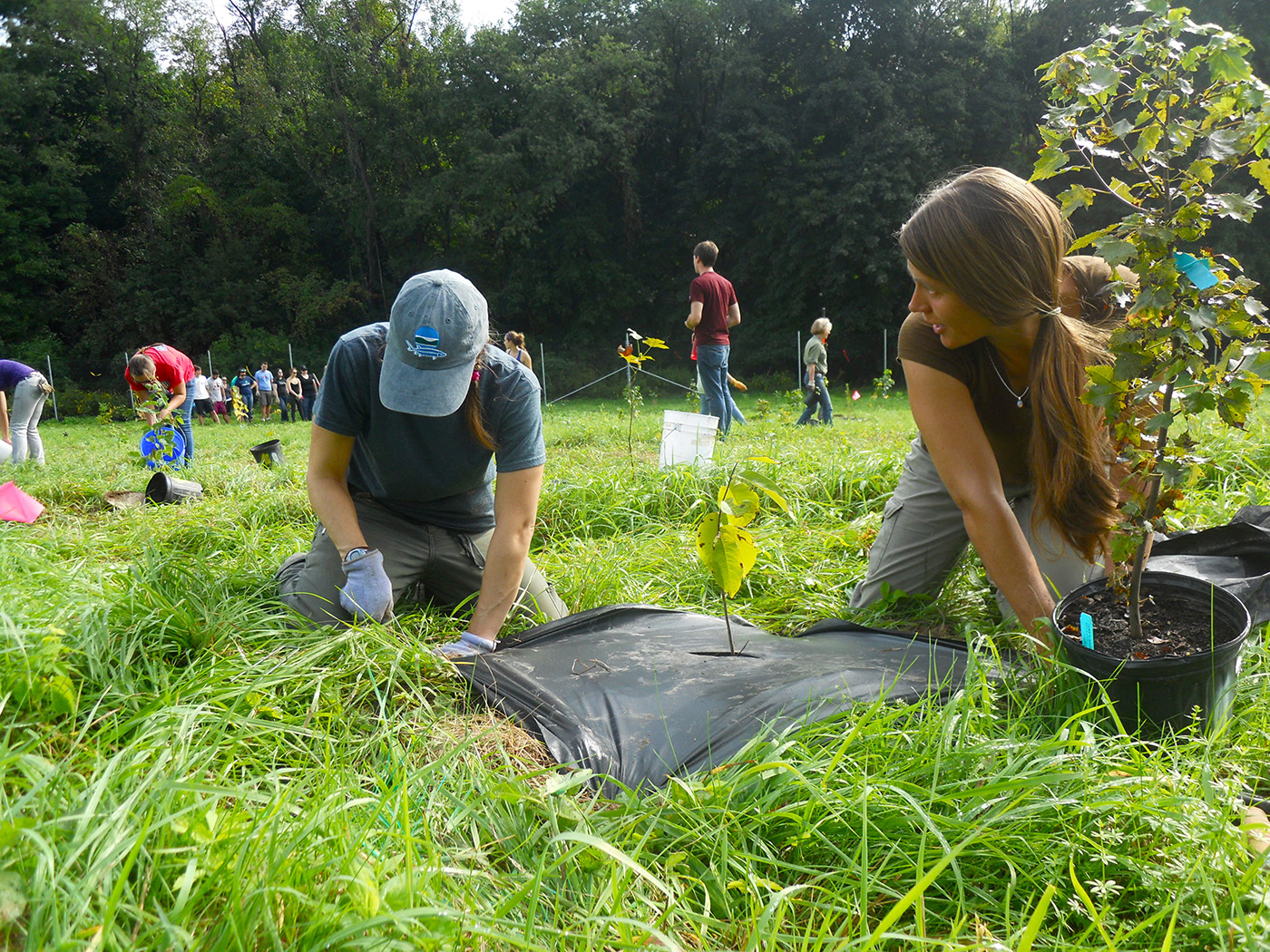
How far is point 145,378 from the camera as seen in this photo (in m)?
6.45

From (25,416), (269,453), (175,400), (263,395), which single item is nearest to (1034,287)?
(269,453)

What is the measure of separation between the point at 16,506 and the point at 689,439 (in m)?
3.15

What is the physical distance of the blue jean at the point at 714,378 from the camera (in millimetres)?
6891

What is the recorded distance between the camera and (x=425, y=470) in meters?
2.42

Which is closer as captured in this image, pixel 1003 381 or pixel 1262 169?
pixel 1262 169

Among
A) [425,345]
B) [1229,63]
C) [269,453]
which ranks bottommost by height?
[269,453]

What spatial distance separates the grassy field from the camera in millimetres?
997

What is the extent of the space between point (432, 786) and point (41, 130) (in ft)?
111

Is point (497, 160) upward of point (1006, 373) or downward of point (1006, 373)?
upward

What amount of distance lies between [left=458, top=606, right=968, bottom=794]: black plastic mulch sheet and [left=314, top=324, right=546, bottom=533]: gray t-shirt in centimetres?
55

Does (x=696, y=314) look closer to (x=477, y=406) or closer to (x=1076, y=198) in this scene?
(x=477, y=406)

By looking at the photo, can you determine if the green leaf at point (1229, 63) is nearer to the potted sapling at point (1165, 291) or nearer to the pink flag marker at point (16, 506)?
the potted sapling at point (1165, 291)

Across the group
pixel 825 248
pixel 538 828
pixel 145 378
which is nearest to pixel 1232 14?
pixel 825 248

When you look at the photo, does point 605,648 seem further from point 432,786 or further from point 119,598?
point 119,598
